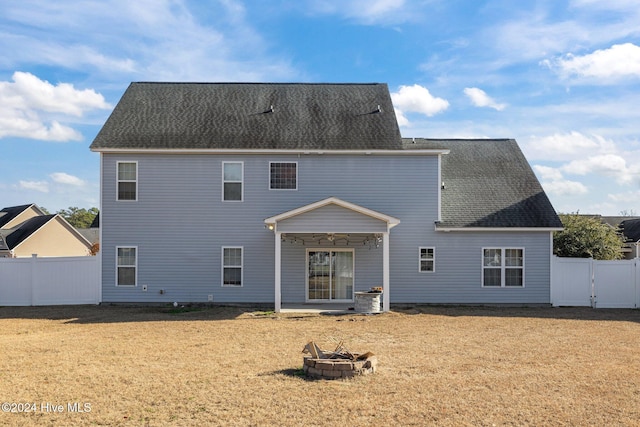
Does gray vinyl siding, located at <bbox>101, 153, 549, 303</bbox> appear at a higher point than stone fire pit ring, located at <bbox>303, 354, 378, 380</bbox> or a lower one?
higher

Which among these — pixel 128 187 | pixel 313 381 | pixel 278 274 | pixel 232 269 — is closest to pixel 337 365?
pixel 313 381

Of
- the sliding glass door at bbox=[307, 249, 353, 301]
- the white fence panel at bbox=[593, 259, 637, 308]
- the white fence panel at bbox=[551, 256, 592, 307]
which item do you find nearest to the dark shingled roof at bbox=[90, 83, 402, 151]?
the sliding glass door at bbox=[307, 249, 353, 301]

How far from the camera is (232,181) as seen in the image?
2239 cm

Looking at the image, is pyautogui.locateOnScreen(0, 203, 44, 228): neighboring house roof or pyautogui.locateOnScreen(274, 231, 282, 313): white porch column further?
pyautogui.locateOnScreen(0, 203, 44, 228): neighboring house roof

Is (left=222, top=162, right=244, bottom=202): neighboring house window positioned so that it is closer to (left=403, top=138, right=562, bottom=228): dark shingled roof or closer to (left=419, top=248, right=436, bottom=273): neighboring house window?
(left=403, top=138, right=562, bottom=228): dark shingled roof

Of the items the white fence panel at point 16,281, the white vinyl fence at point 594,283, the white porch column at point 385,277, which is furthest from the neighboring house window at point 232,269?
the white vinyl fence at point 594,283

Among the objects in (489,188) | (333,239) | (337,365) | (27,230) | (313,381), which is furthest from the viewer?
(27,230)

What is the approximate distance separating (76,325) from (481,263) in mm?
14267

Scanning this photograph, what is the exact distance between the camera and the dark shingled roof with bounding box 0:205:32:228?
48.3 meters

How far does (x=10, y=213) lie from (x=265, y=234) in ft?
120

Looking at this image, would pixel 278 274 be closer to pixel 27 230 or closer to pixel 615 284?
pixel 615 284

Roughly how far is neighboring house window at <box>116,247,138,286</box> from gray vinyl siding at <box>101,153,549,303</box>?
0.20m

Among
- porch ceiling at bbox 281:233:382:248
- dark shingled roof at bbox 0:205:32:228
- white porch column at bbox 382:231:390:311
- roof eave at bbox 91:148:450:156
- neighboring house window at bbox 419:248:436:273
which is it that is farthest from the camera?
dark shingled roof at bbox 0:205:32:228

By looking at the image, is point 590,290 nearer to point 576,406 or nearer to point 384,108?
point 384,108
